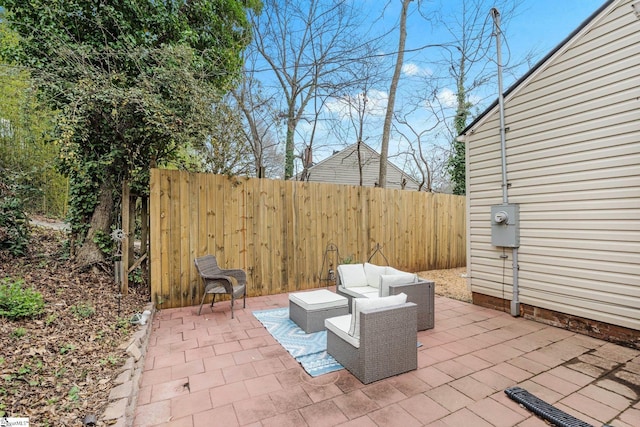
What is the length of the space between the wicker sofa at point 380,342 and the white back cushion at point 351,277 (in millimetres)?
1549

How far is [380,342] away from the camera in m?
2.49

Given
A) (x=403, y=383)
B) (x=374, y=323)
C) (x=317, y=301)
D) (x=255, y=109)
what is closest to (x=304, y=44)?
(x=255, y=109)

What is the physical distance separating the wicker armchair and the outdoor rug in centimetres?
43

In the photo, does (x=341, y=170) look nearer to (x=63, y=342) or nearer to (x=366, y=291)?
(x=366, y=291)

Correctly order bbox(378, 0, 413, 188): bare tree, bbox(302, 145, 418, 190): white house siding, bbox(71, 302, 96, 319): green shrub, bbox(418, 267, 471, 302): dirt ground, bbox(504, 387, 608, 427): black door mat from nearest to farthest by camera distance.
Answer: bbox(504, 387, 608, 427): black door mat
bbox(71, 302, 96, 319): green shrub
bbox(418, 267, 471, 302): dirt ground
bbox(378, 0, 413, 188): bare tree
bbox(302, 145, 418, 190): white house siding

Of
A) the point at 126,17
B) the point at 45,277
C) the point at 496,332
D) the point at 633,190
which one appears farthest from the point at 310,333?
the point at 126,17

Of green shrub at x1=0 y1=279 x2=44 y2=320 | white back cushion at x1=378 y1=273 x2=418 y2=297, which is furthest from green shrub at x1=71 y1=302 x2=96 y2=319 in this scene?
white back cushion at x1=378 y1=273 x2=418 y2=297

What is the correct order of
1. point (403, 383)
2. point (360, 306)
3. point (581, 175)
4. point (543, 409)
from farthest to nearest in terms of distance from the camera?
point (581, 175)
point (360, 306)
point (403, 383)
point (543, 409)

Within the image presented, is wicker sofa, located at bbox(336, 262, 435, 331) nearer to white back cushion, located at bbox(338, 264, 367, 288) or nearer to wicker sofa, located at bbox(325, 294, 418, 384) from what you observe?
white back cushion, located at bbox(338, 264, 367, 288)

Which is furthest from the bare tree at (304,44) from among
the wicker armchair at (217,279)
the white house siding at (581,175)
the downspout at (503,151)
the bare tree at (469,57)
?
the wicker armchair at (217,279)

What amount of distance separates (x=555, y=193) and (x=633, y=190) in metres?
0.70

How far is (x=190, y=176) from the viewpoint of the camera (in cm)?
447

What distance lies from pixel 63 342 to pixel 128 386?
3.21ft

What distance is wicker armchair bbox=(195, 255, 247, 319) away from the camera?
3977 millimetres
